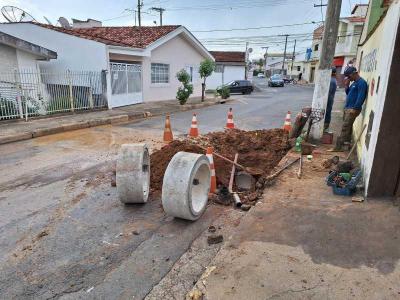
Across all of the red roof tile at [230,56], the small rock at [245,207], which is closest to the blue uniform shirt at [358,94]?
the small rock at [245,207]

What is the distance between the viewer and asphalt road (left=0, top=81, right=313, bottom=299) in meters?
3.16

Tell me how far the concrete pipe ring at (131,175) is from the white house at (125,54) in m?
11.8

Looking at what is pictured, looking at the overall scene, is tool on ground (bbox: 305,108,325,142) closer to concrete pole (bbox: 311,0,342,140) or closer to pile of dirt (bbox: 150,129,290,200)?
concrete pole (bbox: 311,0,342,140)

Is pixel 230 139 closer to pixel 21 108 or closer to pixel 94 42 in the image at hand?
pixel 21 108

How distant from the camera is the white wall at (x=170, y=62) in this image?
64.6 ft

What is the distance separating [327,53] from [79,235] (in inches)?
275

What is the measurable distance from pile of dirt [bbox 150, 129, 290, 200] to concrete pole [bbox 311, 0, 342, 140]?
1269 millimetres

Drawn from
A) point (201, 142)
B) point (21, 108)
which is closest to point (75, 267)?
point (201, 142)

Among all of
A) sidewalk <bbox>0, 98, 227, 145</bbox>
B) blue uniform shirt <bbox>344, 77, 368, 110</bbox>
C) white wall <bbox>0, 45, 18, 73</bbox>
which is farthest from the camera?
white wall <bbox>0, 45, 18, 73</bbox>

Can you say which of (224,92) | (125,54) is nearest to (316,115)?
(125,54)

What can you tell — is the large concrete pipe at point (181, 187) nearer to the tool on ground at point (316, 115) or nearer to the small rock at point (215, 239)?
the small rock at point (215, 239)

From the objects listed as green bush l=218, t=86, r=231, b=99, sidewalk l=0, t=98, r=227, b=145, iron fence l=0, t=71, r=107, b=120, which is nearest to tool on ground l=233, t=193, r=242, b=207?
sidewalk l=0, t=98, r=227, b=145

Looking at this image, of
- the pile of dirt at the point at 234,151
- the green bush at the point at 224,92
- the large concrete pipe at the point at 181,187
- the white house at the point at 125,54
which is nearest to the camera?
the large concrete pipe at the point at 181,187

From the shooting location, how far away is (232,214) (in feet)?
15.1
